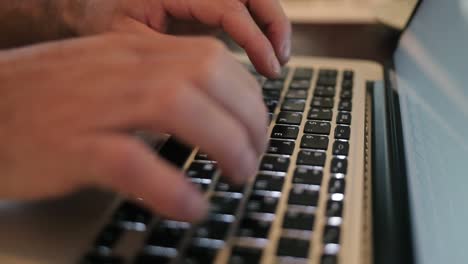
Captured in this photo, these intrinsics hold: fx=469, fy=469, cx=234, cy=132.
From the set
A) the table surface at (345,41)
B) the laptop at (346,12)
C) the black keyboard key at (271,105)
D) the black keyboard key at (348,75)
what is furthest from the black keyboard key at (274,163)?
the laptop at (346,12)

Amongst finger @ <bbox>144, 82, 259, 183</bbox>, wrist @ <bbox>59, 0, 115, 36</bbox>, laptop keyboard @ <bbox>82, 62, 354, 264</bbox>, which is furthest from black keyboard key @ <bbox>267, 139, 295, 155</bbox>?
wrist @ <bbox>59, 0, 115, 36</bbox>

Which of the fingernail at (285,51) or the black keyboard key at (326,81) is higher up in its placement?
the black keyboard key at (326,81)

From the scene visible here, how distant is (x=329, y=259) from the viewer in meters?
0.27

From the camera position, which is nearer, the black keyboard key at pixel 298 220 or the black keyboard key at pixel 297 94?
the black keyboard key at pixel 298 220

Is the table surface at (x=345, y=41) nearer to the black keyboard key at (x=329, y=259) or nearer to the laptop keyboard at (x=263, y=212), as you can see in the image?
the laptop keyboard at (x=263, y=212)

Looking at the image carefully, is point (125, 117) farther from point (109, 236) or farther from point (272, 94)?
point (272, 94)

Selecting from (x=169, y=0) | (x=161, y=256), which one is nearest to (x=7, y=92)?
(x=161, y=256)

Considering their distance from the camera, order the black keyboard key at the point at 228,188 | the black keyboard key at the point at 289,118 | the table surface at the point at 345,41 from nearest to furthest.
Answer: the black keyboard key at the point at 228,188
the black keyboard key at the point at 289,118
the table surface at the point at 345,41

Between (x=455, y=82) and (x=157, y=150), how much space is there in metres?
0.27

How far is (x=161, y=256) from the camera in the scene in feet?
0.94

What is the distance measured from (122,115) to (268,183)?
0.13 meters

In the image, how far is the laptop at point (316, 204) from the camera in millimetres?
292

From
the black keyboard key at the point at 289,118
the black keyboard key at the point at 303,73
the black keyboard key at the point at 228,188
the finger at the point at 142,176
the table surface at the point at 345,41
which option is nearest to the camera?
the finger at the point at 142,176

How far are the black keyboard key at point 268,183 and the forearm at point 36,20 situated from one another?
0.32 m
